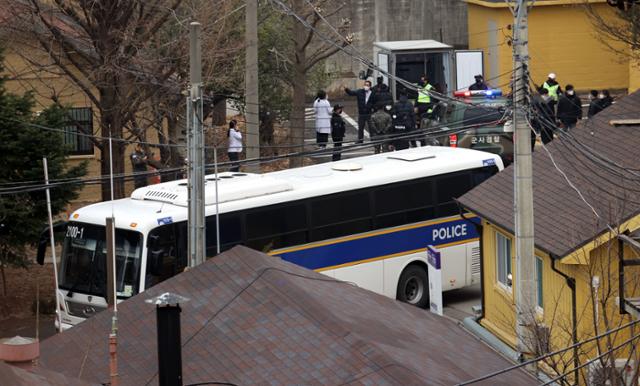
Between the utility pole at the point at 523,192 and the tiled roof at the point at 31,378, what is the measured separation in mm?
7790

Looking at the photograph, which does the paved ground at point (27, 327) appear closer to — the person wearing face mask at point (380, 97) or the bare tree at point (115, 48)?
the bare tree at point (115, 48)

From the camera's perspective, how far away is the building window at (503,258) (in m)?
21.0

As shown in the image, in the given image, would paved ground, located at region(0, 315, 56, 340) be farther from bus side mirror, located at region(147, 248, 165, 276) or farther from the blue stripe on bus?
the blue stripe on bus

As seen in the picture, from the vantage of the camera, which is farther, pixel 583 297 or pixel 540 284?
pixel 540 284

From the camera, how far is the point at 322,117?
104 feet

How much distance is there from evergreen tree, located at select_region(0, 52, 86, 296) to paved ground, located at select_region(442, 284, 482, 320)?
294 inches

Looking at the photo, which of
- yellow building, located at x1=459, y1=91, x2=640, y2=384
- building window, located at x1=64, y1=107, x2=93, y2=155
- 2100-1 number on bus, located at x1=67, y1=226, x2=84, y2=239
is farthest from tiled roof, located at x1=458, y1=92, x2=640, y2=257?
building window, located at x1=64, y1=107, x2=93, y2=155

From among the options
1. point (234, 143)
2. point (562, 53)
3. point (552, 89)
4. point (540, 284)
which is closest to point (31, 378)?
point (540, 284)

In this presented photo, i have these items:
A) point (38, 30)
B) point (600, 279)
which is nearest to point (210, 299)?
point (600, 279)

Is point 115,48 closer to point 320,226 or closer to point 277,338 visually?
point 320,226

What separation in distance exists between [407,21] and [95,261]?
1301 inches

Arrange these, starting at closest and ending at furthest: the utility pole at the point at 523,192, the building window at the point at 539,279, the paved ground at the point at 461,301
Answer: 1. the utility pole at the point at 523,192
2. the building window at the point at 539,279
3. the paved ground at the point at 461,301

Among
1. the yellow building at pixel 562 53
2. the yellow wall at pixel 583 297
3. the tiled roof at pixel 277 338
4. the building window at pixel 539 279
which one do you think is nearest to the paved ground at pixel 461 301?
the yellow wall at pixel 583 297

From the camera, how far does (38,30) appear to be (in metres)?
24.7
